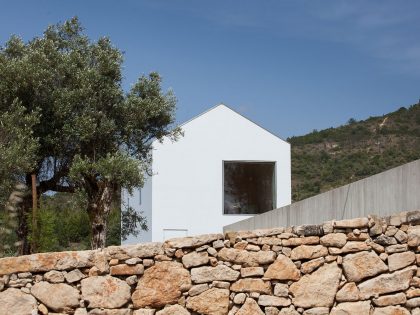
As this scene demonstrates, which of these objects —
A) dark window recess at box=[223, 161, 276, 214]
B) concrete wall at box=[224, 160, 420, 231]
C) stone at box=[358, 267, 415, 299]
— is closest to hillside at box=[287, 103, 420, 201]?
dark window recess at box=[223, 161, 276, 214]

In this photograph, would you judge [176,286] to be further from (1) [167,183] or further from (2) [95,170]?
(1) [167,183]

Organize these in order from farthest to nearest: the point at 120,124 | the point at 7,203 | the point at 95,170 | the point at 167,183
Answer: the point at 167,183
the point at 120,124
the point at 95,170
the point at 7,203

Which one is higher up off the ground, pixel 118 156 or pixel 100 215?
pixel 118 156

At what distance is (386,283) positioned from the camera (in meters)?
8.13

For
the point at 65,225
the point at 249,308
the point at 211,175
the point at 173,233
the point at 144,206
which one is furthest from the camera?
the point at 65,225

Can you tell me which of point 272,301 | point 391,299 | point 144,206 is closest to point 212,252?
point 272,301

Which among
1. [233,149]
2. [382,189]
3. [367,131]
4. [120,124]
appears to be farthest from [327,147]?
[382,189]

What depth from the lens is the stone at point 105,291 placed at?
8812 mm

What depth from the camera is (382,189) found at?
865cm

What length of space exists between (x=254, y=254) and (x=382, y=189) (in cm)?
181

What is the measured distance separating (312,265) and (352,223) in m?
0.71

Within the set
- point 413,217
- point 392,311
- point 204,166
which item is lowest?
point 392,311

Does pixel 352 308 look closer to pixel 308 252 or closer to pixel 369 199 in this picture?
pixel 308 252

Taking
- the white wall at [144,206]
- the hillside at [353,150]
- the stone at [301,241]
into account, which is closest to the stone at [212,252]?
the stone at [301,241]
